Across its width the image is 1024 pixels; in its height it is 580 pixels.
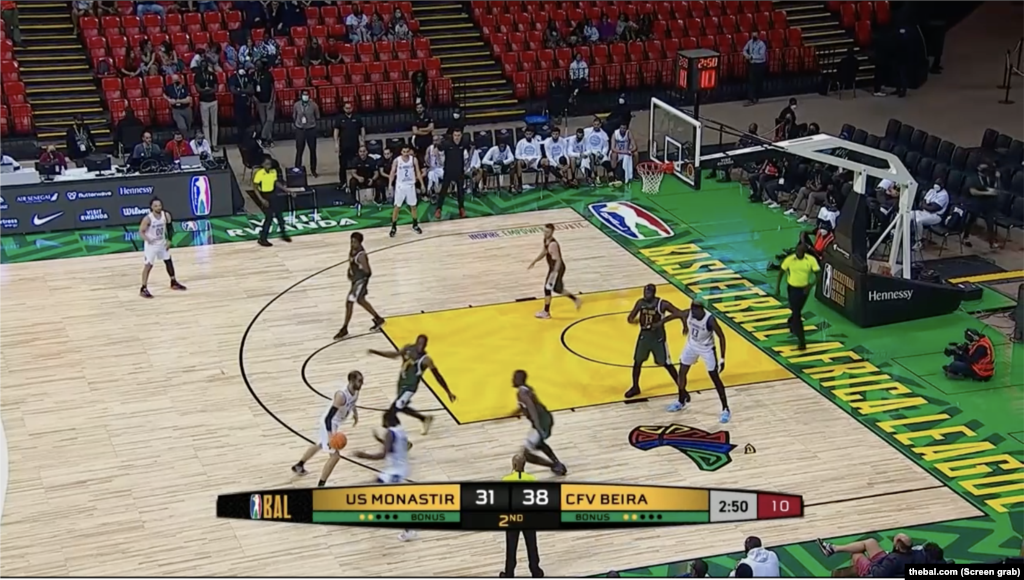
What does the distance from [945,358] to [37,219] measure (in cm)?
1560

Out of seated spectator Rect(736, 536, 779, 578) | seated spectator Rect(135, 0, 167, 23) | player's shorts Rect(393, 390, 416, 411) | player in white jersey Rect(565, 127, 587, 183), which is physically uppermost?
seated spectator Rect(135, 0, 167, 23)

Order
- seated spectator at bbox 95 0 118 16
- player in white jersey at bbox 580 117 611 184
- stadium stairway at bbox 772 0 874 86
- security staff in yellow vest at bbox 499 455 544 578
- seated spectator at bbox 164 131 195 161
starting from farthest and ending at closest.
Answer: stadium stairway at bbox 772 0 874 86, seated spectator at bbox 95 0 118 16, player in white jersey at bbox 580 117 611 184, seated spectator at bbox 164 131 195 161, security staff in yellow vest at bbox 499 455 544 578

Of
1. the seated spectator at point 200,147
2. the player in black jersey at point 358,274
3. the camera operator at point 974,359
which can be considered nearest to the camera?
the camera operator at point 974,359

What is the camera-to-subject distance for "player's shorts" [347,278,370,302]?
2112cm

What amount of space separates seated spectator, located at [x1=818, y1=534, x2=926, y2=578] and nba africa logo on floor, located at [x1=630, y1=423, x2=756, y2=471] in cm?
239

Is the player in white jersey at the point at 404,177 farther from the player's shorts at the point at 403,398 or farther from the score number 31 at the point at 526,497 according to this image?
the score number 31 at the point at 526,497

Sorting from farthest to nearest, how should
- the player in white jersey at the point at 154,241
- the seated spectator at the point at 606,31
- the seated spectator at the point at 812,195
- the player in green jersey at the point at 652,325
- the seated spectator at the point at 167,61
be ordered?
the seated spectator at the point at 606,31 → the seated spectator at the point at 167,61 → the seated spectator at the point at 812,195 → the player in white jersey at the point at 154,241 → the player in green jersey at the point at 652,325

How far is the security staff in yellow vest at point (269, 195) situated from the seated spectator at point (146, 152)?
8.36 ft

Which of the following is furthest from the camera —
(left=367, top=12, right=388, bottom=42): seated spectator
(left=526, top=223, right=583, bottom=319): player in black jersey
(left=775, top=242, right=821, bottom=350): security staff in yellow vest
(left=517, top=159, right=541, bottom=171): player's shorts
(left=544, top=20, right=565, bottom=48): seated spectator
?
(left=544, top=20, right=565, bottom=48): seated spectator

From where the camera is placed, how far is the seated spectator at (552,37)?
3481cm

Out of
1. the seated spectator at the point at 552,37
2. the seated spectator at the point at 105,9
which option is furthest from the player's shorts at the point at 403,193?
the seated spectator at the point at 105,9

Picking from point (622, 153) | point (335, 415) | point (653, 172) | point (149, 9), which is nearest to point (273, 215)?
point (653, 172)
